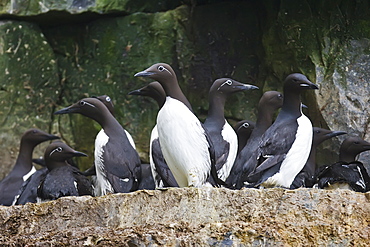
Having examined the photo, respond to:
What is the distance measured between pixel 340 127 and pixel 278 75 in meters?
1.10

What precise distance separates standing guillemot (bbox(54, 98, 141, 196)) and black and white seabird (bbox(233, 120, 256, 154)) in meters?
1.49

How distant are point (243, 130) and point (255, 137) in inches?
37.7

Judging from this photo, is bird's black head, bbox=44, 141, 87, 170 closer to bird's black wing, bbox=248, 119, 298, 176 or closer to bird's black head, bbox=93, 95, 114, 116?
bird's black head, bbox=93, 95, 114, 116

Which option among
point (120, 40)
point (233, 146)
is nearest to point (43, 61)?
point (120, 40)

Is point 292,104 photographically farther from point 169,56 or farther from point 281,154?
point 169,56

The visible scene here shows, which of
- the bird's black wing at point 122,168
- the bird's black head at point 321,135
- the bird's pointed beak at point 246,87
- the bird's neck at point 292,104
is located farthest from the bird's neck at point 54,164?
the bird's black head at point 321,135

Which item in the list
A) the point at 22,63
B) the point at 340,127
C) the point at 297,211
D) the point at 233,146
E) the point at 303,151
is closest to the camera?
the point at 297,211

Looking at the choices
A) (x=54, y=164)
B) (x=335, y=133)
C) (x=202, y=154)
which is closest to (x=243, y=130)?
(x=335, y=133)

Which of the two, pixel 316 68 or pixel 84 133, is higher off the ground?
pixel 316 68

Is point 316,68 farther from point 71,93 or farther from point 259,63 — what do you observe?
point 71,93

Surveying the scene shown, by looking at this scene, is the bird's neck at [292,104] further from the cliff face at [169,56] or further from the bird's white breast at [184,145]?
the bird's white breast at [184,145]

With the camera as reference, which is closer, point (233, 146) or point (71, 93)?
point (233, 146)

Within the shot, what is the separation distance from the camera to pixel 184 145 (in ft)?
25.0

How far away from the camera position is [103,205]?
261 inches
